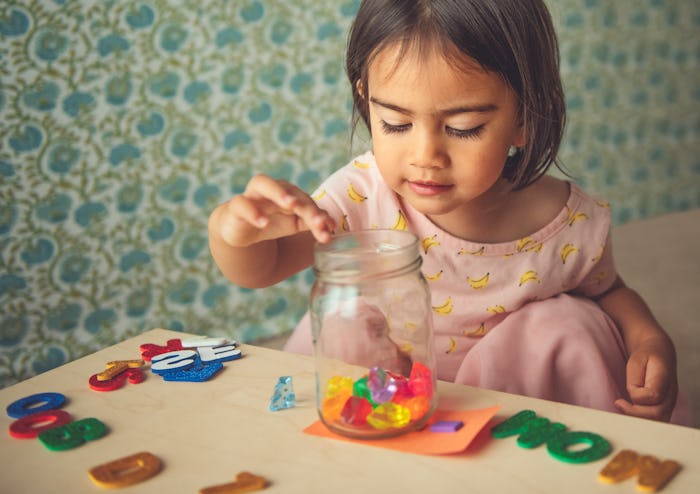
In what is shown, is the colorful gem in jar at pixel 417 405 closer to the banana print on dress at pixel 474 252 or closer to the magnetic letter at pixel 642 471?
the magnetic letter at pixel 642 471

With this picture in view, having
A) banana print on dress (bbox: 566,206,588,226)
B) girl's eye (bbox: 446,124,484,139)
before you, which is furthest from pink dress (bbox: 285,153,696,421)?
girl's eye (bbox: 446,124,484,139)

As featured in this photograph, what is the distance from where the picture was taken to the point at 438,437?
61 cm

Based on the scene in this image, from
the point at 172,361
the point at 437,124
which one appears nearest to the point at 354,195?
the point at 437,124

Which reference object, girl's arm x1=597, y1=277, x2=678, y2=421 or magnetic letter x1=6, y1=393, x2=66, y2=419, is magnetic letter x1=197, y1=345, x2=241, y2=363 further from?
girl's arm x1=597, y1=277, x2=678, y2=421

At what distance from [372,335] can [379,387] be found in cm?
11

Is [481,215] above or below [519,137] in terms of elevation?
below

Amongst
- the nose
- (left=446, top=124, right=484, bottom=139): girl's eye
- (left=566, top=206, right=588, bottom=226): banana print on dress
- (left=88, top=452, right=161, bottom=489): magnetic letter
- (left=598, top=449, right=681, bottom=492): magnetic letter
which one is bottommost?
(left=88, top=452, right=161, bottom=489): magnetic letter

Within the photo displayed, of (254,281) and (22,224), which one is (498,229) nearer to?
(254,281)

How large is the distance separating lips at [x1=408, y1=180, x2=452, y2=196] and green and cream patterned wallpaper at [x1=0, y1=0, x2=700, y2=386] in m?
0.84

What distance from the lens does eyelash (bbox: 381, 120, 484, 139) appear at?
2.69 feet

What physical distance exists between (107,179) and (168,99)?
0.80 feet

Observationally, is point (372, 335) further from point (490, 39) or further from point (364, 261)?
point (490, 39)

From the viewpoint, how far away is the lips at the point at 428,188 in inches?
33.5

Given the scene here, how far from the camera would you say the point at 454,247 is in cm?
105
